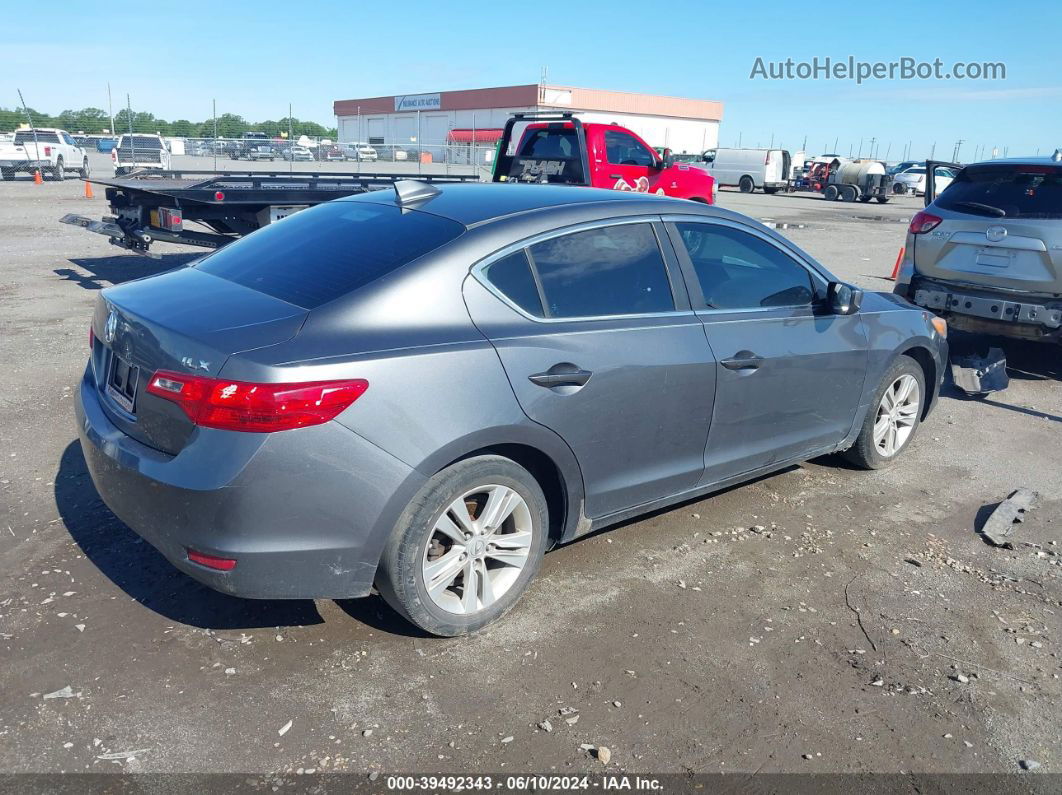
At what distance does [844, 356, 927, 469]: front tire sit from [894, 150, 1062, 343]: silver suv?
2.33 metres

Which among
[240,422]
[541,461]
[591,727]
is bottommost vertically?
[591,727]

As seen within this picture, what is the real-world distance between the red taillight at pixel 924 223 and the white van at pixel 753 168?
3570 cm

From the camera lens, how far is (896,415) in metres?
5.45

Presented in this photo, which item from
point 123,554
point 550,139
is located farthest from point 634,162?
point 123,554

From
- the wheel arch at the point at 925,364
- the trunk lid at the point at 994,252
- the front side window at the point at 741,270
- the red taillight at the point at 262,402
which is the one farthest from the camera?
the trunk lid at the point at 994,252

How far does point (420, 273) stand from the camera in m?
3.29

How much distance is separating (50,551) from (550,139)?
40.6 feet

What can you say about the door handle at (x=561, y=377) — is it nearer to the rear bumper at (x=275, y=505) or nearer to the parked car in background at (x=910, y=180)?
the rear bumper at (x=275, y=505)

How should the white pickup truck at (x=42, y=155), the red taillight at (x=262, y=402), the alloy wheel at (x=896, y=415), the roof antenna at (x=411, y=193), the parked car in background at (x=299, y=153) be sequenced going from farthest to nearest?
the parked car in background at (x=299, y=153)
the white pickup truck at (x=42, y=155)
the alloy wheel at (x=896, y=415)
the roof antenna at (x=411, y=193)
the red taillight at (x=262, y=402)

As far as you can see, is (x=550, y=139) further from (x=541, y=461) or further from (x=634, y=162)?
(x=541, y=461)

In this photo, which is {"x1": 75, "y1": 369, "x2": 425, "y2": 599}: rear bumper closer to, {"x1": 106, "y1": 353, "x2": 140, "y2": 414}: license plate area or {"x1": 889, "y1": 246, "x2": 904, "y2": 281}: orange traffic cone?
{"x1": 106, "y1": 353, "x2": 140, "y2": 414}: license plate area

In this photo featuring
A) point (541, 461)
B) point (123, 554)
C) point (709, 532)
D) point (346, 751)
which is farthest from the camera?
point (709, 532)

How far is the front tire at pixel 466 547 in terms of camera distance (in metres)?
3.17

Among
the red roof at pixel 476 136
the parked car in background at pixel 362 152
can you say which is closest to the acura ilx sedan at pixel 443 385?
the parked car in background at pixel 362 152
